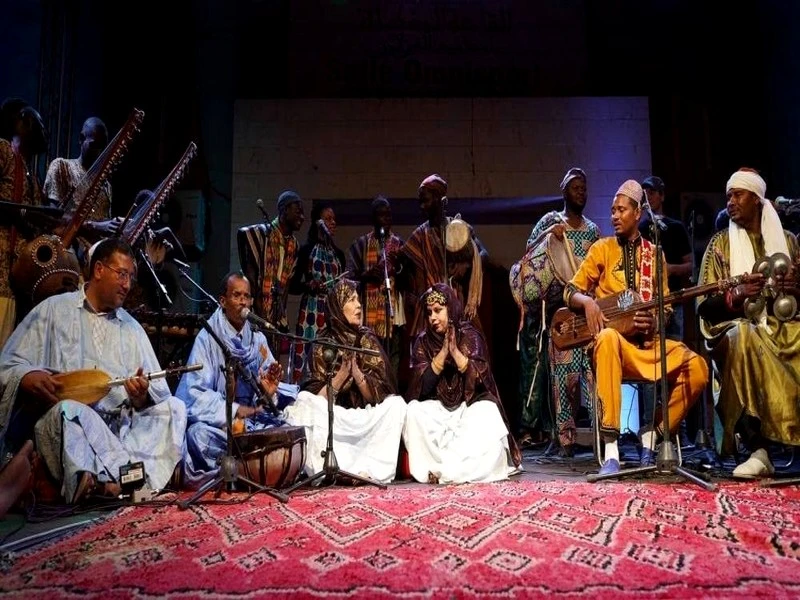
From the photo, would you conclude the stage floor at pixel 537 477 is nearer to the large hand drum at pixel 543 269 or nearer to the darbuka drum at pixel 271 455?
the darbuka drum at pixel 271 455

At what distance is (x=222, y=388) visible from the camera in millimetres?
4902

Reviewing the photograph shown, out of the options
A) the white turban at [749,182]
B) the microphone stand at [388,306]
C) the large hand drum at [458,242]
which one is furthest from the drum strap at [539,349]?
the white turban at [749,182]

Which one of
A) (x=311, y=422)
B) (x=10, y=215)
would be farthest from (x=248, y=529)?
(x=10, y=215)

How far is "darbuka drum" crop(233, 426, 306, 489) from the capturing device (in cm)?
404

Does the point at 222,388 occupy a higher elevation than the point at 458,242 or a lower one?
lower

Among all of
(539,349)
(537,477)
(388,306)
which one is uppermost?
(388,306)

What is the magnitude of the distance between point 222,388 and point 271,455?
3.10ft

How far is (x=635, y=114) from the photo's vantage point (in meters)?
8.40

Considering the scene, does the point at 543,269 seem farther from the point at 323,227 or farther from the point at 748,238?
the point at 323,227

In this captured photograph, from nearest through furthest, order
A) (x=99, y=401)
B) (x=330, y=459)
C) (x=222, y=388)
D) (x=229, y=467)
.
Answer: (x=229, y=467), (x=99, y=401), (x=330, y=459), (x=222, y=388)

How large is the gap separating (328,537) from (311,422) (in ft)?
7.38

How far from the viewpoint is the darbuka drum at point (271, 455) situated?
13.3ft

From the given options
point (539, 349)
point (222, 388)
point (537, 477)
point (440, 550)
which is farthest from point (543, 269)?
point (440, 550)

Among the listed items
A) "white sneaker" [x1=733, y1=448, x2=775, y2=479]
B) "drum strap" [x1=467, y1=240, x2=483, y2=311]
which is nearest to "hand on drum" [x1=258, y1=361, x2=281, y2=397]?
"drum strap" [x1=467, y1=240, x2=483, y2=311]
